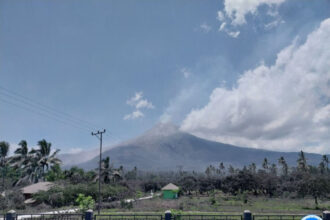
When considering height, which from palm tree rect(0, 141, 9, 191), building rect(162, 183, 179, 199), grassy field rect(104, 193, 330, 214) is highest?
palm tree rect(0, 141, 9, 191)

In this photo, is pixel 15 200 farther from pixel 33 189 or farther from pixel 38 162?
pixel 38 162

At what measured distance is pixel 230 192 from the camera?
5022 centimetres

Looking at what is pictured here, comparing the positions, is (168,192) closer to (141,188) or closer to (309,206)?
(141,188)

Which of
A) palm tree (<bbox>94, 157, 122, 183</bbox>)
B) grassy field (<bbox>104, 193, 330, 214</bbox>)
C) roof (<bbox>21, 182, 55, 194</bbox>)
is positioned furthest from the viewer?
palm tree (<bbox>94, 157, 122, 183</bbox>)

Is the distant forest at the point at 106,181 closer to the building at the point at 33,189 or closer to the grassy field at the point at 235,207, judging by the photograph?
the building at the point at 33,189

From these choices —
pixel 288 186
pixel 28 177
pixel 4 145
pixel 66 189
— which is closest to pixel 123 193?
pixel 66 189

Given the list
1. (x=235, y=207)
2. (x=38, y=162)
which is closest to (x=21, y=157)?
(x=38, y=162)

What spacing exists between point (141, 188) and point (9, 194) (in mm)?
33988

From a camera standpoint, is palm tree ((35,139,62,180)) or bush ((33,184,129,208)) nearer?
bush ((33,184,129,208))

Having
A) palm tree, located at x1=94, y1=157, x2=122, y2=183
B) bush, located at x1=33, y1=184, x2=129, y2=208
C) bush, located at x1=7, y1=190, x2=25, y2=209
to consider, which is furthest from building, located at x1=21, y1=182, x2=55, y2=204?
palm tree, located at x1=94, y1=157, x2=122, y2=183

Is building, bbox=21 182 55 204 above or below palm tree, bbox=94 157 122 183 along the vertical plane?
below

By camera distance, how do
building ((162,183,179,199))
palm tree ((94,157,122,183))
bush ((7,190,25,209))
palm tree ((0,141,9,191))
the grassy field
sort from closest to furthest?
the grassy field → bush ((7,190,25,209)) → palm tree ((0,141,9,191)) → building ((162,183,179,199)) → palm tree ((94,157,122,183))

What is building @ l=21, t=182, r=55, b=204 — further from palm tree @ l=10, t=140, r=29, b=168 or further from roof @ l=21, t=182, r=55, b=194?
palm tree @ l=10, t=140, r=29, b=168

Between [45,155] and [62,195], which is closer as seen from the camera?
[62,195]
